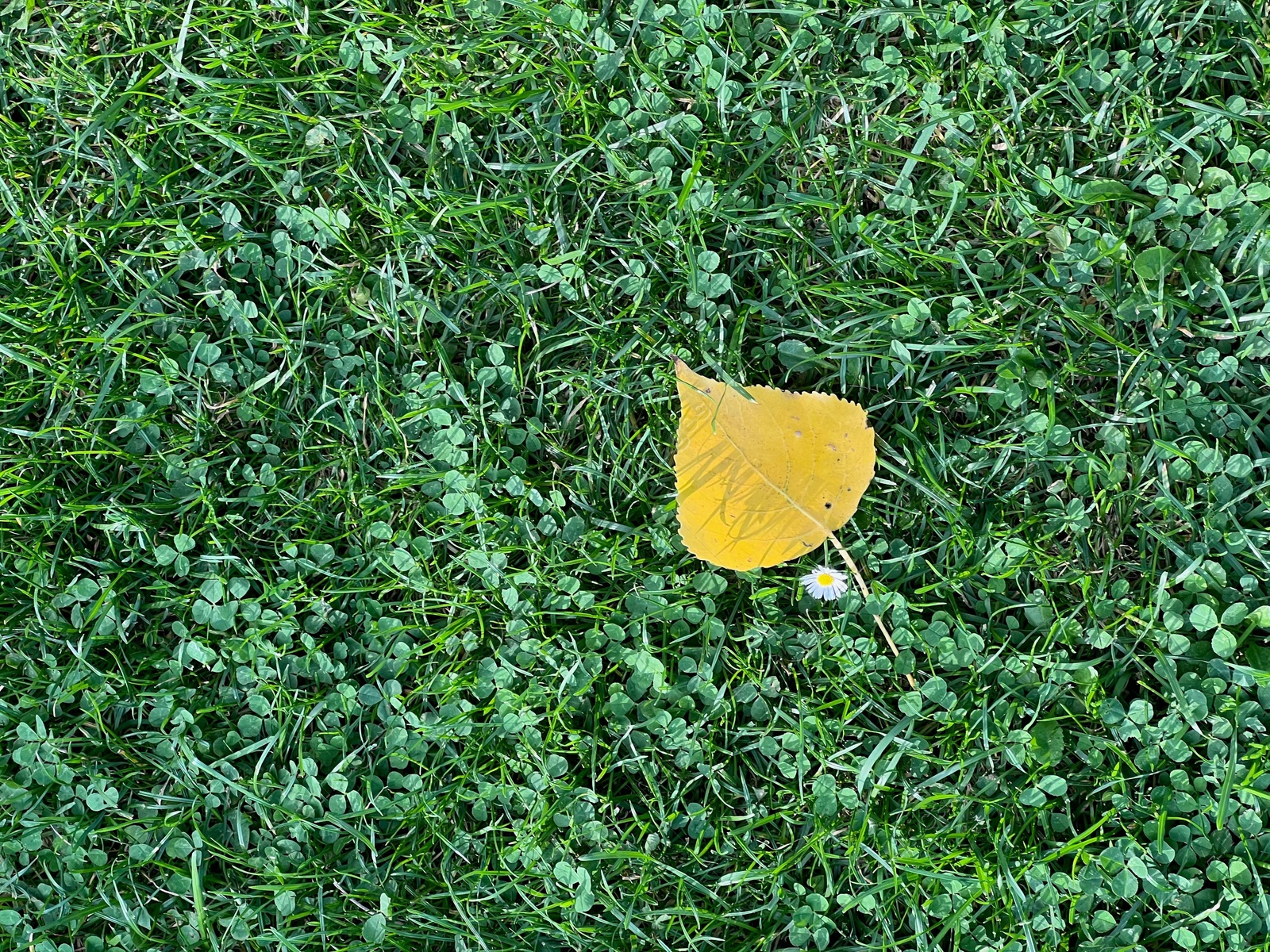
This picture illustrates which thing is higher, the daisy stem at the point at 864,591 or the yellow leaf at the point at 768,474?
the yellow leaf at the point at 768,474

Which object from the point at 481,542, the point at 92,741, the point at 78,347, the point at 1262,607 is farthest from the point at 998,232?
the point at 92,741

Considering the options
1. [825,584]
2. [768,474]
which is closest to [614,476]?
[768,474]

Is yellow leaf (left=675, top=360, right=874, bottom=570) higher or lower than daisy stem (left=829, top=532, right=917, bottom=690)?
higher
